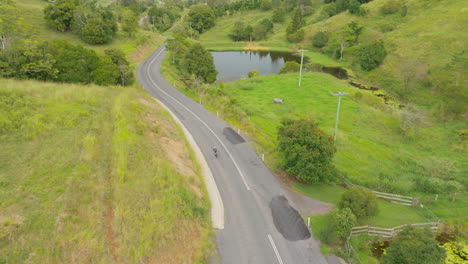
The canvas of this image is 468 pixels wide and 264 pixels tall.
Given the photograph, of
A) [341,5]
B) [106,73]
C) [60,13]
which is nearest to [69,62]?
[106,73]

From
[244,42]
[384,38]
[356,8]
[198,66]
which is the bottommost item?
[198,66]

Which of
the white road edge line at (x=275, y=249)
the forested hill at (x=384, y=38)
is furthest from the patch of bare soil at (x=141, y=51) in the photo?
the white road edge line at (x=275, y=249)

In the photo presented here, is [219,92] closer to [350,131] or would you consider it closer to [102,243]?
[350,131]

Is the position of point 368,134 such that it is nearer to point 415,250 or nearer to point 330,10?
point 415,250

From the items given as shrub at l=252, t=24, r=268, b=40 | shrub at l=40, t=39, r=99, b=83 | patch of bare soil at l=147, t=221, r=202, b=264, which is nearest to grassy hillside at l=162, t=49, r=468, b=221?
patch of bare soil at l=147, t=221, r=202, b=264

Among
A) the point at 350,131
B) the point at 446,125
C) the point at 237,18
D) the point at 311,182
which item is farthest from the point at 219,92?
the point at 237,18

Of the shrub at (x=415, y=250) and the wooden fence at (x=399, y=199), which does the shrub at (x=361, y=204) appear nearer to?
the shrub at (x=415, y=250)

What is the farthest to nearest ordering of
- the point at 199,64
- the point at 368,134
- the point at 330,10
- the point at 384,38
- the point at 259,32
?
the point at 259,32 → the point at 330,10 → the point at 384,38 → the point at 199,64 → the point at 368,134
